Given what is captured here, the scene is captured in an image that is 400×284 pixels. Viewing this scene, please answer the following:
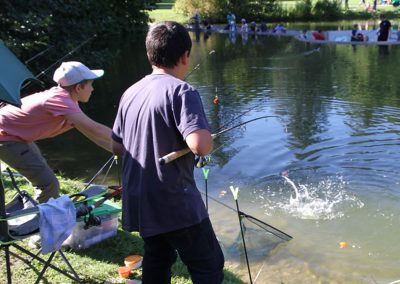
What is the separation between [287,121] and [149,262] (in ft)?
25.0

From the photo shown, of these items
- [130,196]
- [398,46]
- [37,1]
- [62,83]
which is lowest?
[398,46]

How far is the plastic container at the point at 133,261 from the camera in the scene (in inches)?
146

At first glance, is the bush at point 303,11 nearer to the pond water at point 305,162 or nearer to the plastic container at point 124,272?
the pond water at point 305,162

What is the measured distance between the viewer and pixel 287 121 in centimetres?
993

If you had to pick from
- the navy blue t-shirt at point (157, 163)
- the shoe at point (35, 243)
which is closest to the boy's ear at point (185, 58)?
the navy blue t-shirt at point (157, 163)

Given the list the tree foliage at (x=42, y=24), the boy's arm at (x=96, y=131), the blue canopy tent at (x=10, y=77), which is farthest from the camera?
the tree foliage at (x=42, y=24)

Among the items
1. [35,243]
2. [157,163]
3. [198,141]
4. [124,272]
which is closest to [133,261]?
[124,272]

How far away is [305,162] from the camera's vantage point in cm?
754

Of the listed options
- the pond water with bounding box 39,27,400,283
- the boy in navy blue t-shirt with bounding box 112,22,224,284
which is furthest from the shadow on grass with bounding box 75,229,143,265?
the boy in navy blue t-shirt with bounding box 112,22,224,284

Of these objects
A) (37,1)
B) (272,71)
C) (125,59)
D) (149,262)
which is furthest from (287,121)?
(125,59)

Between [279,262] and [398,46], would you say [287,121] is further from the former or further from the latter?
[398,46]

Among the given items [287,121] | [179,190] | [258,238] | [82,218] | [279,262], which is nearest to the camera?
[179,190]

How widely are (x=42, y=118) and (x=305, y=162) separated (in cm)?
499

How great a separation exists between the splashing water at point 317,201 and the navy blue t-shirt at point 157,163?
3.62 metres
